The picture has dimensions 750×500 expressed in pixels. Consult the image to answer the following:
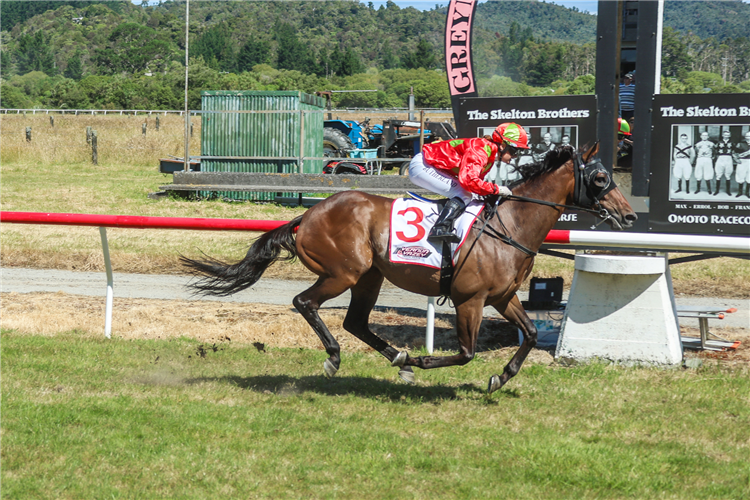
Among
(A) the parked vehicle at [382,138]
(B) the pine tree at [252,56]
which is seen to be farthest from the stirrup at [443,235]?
(B) the pine tree at [252,56]

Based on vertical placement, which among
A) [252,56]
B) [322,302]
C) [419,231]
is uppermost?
[252,56]

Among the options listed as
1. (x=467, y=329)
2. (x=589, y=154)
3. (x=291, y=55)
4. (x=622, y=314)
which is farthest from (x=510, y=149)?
(x=291, y=55)

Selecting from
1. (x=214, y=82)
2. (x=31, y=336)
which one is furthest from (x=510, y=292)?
(x=214, y=82)

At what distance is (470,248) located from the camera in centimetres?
542

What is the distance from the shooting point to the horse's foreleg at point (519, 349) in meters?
5.51

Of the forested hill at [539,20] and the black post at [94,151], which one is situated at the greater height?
the forested hill at [539,20]

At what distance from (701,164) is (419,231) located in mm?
2944

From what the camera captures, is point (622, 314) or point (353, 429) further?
point (622, 314)

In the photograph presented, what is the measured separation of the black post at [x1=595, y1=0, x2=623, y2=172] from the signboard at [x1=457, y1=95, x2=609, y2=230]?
89 millimetres

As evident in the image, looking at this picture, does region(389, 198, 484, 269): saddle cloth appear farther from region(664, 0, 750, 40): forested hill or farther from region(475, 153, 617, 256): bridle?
region(664, 0, 750, 40): forested hill

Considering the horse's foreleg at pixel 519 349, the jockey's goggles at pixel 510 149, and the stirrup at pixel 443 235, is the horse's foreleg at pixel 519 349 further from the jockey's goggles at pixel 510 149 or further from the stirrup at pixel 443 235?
the jockey's goggles at pixel 510 149

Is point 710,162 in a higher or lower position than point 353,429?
higher

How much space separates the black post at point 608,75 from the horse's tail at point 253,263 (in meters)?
2.95

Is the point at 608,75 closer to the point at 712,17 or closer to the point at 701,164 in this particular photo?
the point at 701,164
